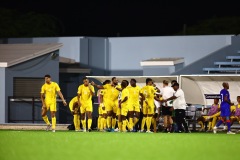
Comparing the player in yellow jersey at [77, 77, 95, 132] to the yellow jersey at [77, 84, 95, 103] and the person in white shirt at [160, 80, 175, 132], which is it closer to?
the yellow jersey at [77, 84, 95, 103]

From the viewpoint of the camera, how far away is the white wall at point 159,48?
178ft

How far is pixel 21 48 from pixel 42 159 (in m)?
30.8

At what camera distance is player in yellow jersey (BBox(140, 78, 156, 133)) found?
37.5 meters

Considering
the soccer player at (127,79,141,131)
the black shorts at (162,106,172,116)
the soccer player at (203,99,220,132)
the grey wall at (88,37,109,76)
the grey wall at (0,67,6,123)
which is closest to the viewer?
Answer: the soccer player at (127,79,141,131)

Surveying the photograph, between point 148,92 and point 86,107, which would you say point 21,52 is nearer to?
point 86,107

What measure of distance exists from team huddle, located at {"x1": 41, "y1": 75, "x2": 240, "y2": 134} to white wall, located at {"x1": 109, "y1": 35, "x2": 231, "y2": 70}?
15268 mm

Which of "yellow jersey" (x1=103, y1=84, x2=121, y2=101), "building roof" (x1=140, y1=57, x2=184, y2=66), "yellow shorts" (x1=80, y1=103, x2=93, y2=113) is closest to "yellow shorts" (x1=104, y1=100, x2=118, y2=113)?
"yellow jersey" (x1=103, y1=84, x2=121, y2=101)

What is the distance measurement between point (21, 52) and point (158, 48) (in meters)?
8.09

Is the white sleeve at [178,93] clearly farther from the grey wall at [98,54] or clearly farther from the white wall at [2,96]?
the grey wall at [98,54]

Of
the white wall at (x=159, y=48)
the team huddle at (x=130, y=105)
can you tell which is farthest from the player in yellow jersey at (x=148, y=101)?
the white wall at (x=159, y=48)

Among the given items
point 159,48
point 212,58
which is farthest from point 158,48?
point 212,58

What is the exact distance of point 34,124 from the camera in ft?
149
